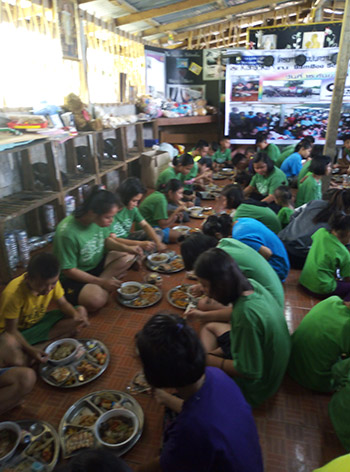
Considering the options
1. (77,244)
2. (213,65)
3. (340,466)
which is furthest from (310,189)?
(213,65)

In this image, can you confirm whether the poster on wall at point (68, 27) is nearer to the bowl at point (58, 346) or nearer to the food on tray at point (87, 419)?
the bowl at point (58, 346)

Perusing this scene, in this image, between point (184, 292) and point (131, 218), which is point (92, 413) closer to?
point (184, 292)

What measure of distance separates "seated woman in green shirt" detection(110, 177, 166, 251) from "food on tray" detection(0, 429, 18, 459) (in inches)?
88.3

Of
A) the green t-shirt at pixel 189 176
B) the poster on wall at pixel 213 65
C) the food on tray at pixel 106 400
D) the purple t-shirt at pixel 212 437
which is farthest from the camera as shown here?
the poster on wall at pixel 213 65

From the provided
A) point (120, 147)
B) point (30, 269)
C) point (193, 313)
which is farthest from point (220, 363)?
point (120, 147)

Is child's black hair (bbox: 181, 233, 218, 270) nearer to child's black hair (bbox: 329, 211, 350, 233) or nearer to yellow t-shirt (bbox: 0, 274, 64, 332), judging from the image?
yellow t-shirt (bbox: 0, 274, 64, 332)

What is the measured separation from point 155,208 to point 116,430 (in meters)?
2.96

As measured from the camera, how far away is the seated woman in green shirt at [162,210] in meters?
4.50

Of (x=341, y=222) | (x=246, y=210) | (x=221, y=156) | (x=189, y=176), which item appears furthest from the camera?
(x=221, y=156)

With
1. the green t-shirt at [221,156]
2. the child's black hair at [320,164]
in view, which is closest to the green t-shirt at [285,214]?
the child's black hair at [320,164]

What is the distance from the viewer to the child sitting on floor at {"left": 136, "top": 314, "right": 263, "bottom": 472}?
123 centimetres

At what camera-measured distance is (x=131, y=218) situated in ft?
13.6

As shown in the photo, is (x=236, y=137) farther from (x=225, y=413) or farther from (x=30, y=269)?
(x=225, y=413)

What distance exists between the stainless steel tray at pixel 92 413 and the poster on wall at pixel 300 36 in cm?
1011
